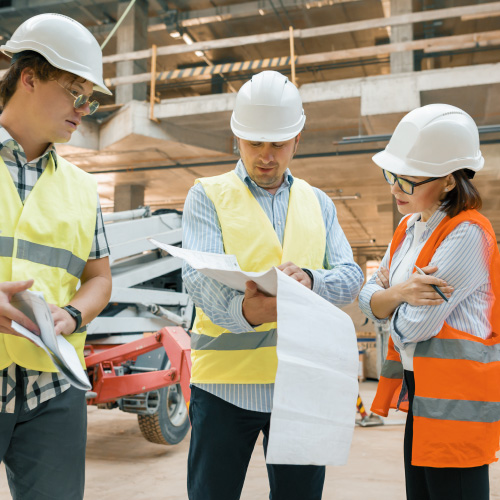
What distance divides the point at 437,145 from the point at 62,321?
1270 mm

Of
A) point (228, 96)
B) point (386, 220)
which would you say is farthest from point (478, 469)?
point (386, 220)

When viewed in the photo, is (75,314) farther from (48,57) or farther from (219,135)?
(219,135)

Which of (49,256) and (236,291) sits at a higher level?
(49,256)

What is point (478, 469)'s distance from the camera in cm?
170

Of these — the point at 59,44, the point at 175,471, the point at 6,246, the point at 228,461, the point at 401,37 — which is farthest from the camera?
the point at 401,37

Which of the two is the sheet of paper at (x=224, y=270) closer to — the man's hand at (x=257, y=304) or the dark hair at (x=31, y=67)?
the man's hand at (x=257, y=304)

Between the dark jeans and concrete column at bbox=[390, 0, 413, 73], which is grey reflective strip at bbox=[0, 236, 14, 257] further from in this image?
concrete column at bbox=[390, 0, 413, 73]

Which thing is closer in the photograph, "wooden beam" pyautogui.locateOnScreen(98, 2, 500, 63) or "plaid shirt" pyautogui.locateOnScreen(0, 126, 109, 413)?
"plaid shirt" pyautogui.locateOnScreen(0, 126, 109, 413)

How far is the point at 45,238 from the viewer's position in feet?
5.43

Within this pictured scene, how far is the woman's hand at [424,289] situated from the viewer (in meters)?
1.70

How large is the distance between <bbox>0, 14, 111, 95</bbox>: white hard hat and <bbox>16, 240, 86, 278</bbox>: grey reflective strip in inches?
20.7

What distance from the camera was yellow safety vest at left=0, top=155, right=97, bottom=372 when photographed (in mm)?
1585

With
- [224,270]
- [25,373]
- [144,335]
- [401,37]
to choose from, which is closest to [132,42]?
[401,37]

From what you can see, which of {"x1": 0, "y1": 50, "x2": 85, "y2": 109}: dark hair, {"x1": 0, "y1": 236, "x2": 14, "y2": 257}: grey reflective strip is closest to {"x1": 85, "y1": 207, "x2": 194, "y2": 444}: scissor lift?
{"x1": 0, "y1": 236, "x2": 14, "y2": 257}: grey reflective strip
